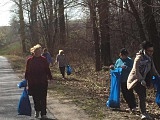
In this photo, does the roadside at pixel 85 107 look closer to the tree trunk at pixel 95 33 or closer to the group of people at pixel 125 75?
the group of people at pixel 125 75

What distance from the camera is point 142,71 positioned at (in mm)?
8359

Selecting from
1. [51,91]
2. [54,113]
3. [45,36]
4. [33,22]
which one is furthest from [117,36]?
[33,22]

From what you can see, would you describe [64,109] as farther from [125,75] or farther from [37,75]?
[125,75]

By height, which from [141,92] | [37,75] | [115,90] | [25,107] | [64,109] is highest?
[37,75]

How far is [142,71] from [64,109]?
2.82 m

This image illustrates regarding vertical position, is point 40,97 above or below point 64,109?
above

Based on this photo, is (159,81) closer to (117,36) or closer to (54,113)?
(54,113)

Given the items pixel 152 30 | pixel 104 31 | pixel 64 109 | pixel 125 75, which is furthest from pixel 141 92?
pixel 104 31

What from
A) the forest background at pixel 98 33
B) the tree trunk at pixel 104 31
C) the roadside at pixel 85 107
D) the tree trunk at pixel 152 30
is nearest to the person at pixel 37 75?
the roadside at pixel 85 107

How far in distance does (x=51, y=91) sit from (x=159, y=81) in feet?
20.7

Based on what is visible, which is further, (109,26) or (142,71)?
(109,26)

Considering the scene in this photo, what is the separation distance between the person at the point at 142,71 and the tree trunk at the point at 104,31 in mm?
9602

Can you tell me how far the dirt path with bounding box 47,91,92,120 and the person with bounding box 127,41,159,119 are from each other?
1.34m

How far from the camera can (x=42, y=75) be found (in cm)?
886
